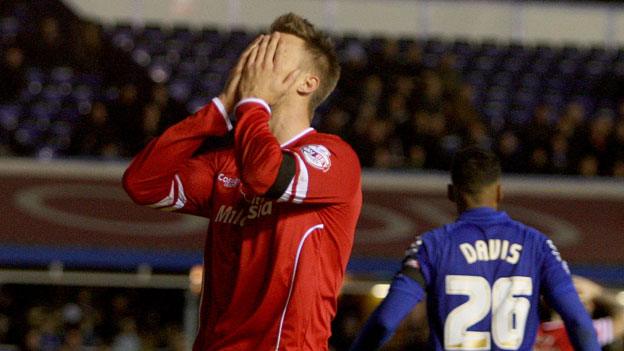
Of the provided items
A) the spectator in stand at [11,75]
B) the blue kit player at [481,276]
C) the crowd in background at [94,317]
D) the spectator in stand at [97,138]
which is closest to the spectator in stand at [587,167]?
the crowd in background at [94,317]

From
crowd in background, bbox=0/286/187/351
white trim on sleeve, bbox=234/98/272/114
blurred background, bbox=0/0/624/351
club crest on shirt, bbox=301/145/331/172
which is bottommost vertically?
crowd in background, bbox=0/286/187/351

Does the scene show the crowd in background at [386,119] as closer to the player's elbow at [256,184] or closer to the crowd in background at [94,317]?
the crowd in background at [94,317]

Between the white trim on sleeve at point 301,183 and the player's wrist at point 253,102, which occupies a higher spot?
the player's wrist at point 253,102

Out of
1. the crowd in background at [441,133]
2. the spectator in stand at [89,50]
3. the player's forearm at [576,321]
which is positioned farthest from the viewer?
the spectator in stand at [89,50]

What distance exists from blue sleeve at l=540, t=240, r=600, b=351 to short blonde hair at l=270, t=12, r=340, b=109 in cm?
96

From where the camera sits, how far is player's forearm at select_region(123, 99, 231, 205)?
3277 mm

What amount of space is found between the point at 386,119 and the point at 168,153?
10.7 m

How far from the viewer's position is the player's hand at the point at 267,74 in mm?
3232

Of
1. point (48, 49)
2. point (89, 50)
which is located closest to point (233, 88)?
point (48, 49)

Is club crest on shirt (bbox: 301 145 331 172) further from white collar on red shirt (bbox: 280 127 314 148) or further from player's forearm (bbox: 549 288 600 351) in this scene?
player's forearm (bbox: 549 288 600 351)

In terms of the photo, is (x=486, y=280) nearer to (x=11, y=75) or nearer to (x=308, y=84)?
(x=308, y=84)

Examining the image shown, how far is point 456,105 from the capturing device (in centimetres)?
1527

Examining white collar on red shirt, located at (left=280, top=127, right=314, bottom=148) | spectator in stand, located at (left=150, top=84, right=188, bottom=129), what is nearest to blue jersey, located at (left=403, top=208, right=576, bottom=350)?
white collar on red shirt, located at (left=280, top=127, right=314, bottom=148)

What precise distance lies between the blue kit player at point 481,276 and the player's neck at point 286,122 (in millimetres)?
666
